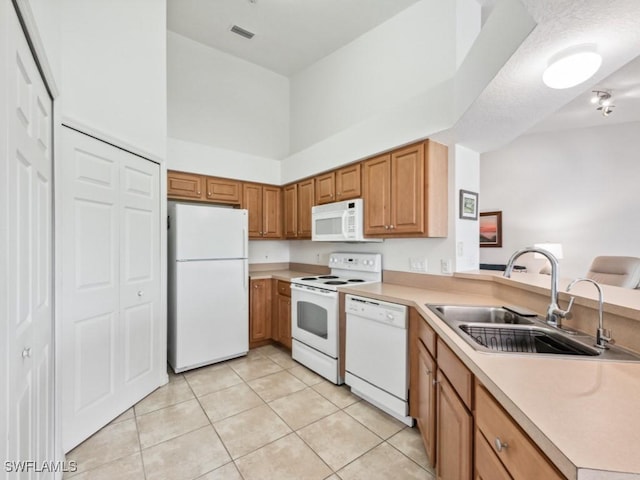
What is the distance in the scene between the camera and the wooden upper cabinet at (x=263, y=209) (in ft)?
12.2

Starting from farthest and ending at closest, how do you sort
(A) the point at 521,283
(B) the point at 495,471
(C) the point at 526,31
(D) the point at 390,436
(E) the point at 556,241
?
(E) the point at 556,241, (D) the point at 390,436, (A) the point at 521,283, (C) the point at 526,31, (B) the point at 495,471

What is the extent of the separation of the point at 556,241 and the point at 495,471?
507 centimetres

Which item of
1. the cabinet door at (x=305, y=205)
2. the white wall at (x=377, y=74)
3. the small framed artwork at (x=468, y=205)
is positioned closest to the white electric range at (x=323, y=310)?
the cabinet door at (x=305, y=205)

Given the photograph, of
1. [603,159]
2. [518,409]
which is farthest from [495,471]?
[603,159]

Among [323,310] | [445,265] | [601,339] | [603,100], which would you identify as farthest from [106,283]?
[603,100]

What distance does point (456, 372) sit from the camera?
48.9 inches

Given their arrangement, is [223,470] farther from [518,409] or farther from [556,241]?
[556,241]

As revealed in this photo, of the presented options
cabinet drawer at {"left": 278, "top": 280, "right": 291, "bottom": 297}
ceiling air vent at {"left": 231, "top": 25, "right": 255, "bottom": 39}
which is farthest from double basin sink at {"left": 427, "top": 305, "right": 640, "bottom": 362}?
ceiling air vent at {"left": 231, "top": 25, "right": 255, "bottom": 39}

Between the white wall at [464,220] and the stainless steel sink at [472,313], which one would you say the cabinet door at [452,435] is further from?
the white wall at [464,220]

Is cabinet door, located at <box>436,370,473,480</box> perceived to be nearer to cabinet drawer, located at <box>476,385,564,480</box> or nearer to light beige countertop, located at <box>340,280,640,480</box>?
cabinet drawer, located at <box>476,385,564,480</box>

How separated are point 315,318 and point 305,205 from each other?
141 cm

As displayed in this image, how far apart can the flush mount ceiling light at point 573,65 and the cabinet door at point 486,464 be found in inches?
61.2

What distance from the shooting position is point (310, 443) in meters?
1.88

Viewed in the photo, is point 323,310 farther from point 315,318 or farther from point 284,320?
point 284,320
